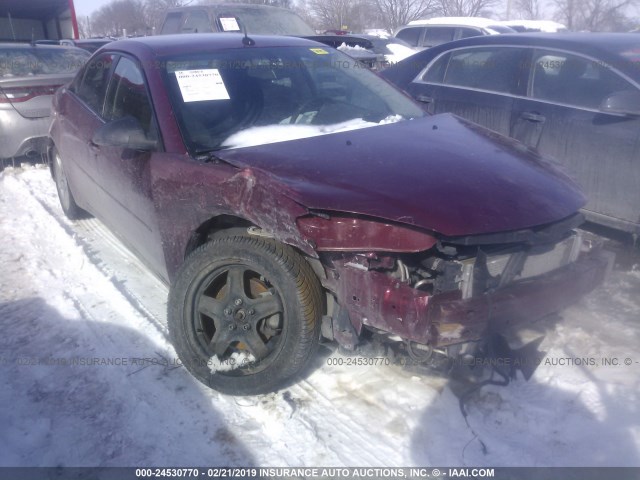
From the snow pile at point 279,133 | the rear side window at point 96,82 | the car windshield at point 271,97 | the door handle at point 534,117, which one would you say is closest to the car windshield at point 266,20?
the rear side window at point 96,82

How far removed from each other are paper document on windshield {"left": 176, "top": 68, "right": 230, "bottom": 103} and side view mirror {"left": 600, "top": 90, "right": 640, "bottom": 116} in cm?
256

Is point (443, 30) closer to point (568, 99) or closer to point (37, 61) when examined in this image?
point (37, 61)

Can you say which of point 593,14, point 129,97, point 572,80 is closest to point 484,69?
point 572,80

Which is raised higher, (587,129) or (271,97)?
(271,97)

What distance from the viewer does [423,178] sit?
107 inches

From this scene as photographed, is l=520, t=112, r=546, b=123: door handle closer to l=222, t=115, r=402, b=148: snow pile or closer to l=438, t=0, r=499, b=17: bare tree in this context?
l=222, t=115, r=402, b=148: snow pile

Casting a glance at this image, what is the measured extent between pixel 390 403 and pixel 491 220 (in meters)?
1.05

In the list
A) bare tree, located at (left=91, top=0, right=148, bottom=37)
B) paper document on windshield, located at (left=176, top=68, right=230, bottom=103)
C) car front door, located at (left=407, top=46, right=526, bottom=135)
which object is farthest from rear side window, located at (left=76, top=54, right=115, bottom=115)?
bare tree, located at (left=91, top=0, right=148, bottom=37)

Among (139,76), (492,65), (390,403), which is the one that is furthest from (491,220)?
(492,65)

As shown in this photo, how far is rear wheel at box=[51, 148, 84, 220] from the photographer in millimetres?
5289

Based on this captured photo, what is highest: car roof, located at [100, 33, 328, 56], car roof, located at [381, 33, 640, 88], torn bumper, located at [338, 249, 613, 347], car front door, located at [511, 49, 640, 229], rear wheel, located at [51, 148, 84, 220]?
car roof, located at [100, 33, 328, 56]

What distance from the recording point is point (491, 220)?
2.50 meters

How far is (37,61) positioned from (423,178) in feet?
21.0

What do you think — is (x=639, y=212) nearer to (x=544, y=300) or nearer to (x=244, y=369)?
(x=544, y=300)
